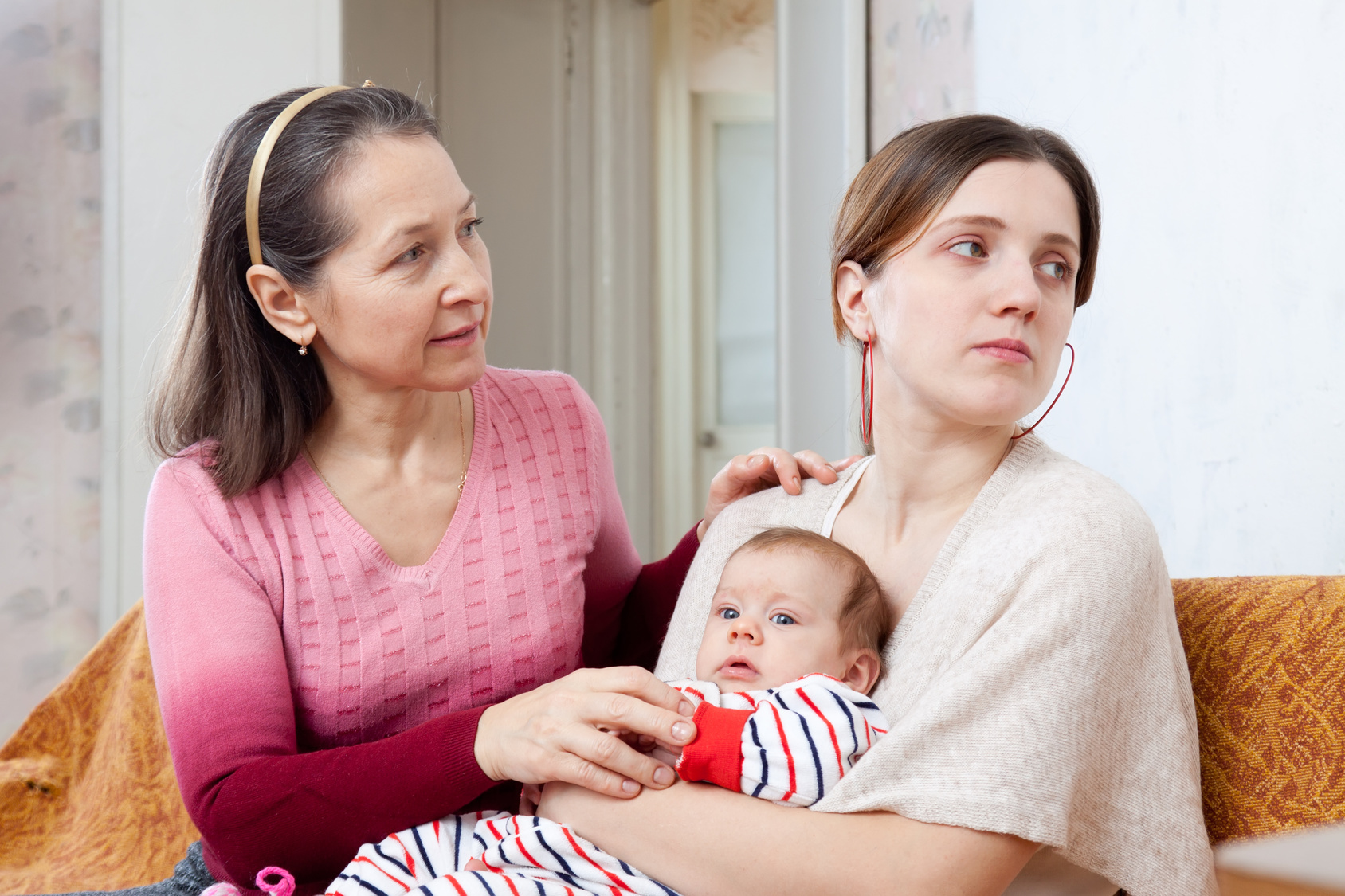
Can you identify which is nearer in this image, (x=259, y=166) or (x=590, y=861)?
(x=590, y=861)

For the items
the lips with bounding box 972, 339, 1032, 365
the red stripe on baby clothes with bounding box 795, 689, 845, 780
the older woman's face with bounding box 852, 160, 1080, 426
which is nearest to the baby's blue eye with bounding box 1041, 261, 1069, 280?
the older woman's face with bounding box 852, 160, 1080, 426

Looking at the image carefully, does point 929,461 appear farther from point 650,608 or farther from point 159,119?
point 159,119

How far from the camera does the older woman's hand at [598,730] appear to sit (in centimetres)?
114

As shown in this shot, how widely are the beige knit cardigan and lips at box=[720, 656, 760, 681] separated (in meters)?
0.19

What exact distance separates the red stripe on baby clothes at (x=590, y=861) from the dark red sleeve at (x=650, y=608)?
2.01 ft

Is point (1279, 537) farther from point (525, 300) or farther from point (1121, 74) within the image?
point (525, 300)

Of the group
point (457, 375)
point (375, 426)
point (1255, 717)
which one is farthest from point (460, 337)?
point (1255, 717)

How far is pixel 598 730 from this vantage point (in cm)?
117

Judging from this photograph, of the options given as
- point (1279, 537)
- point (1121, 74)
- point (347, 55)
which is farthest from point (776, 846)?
point (347, 55)

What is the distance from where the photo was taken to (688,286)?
4.75 metres

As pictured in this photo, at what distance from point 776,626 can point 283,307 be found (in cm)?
78

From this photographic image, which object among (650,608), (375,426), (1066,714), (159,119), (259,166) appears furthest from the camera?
(159,119)

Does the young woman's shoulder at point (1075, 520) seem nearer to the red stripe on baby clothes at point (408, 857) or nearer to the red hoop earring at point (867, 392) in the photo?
the red hoop earring at point (867, 392)

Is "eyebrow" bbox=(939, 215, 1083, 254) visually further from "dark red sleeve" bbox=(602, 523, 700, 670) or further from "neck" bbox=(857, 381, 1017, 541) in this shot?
"dark red sleeve" bbox=(602, 523, 700, 670)
